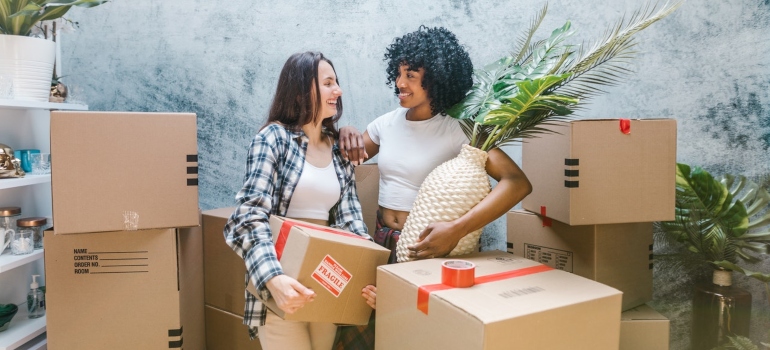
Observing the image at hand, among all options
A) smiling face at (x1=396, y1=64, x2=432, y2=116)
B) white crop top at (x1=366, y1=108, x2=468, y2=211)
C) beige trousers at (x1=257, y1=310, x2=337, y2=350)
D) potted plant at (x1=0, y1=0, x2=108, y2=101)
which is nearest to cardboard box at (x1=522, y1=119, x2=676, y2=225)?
white crop top at (x1=366, y1=108, x2=468, y2=211)

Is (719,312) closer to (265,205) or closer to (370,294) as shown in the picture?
(370,294)

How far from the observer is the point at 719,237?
2141 mm

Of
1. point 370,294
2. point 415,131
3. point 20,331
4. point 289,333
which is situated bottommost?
point 20,331

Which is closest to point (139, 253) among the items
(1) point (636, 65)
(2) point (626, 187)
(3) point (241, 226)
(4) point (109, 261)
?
(4) point (109, 261)

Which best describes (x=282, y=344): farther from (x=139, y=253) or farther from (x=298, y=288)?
(x=139, y=253)

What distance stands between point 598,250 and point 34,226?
2.10m

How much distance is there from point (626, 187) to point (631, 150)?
0.13 metres

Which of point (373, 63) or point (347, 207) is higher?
point (373, 63)

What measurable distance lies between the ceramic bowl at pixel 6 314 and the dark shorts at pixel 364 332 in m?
1.21

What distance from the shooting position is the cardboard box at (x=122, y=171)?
1651 millimetres

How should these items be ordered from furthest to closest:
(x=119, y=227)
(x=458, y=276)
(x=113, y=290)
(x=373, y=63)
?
(x=373, y=63), (x=113, y=290), (x=119, y=227), (x=458, y=276)

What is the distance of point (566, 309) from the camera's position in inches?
45.1

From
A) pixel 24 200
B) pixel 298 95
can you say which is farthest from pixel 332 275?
pixel 24 200

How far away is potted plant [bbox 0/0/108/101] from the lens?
1906mm
